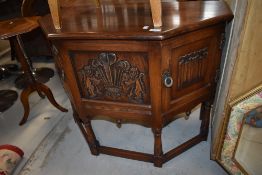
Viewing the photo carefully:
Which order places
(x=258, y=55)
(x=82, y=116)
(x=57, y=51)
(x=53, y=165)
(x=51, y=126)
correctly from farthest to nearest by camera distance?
(x=51, y=126) → (x=53, y=165) → (x=82, y=116) → (x=57, y=51) → (x=258, y=55)

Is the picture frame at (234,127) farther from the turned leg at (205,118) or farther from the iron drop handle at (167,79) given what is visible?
the iron drop handle at (167,79)

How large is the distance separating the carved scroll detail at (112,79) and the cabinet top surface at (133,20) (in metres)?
0.13

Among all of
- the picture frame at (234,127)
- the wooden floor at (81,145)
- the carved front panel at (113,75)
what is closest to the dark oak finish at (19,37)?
the wooden floor at (81,145)

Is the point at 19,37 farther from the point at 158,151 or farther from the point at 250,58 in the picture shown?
the point at 250,58

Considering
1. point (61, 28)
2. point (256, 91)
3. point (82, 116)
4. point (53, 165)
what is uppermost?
point (61, 28)

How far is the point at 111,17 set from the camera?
1164 mm

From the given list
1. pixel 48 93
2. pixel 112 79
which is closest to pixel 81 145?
pixel 48 93

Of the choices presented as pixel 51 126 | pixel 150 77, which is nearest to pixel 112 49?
pixel 150 77

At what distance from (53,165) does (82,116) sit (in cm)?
56

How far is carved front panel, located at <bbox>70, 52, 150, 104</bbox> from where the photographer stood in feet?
3.43

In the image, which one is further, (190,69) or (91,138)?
(91,138)

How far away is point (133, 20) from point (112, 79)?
0.30 meters

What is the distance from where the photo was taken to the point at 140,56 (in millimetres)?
1011

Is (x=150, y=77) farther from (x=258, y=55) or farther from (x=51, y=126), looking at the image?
(x=51, y=126)
